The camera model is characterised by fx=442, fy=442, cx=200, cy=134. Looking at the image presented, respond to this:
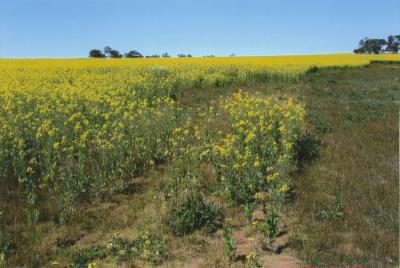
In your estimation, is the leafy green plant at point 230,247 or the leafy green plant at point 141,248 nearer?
the leafy green plant at point 230,247

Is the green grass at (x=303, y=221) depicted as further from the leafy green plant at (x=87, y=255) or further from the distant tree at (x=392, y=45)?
the distant tree at (x=392, y=45)

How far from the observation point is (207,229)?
771cm

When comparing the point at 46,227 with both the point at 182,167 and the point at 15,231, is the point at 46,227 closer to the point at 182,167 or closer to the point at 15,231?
the point at 15,231

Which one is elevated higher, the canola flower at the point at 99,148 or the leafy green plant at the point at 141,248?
the canola flower at the point at 99,148

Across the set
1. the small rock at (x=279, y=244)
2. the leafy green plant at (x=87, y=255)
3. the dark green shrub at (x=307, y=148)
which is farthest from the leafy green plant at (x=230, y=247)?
the dark green shrub at (x=307, y=148)

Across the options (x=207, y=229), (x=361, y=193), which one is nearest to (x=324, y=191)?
(x=361, y=193)

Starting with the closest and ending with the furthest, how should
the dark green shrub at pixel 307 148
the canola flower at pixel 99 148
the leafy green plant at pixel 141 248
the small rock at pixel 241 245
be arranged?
the leafy green plant at pixel 141 248
the small rock at pixel 241 245
the canola flower at pixel 99 148
the dark green shrub at pixel 307 148

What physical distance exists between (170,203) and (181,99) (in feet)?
40.2

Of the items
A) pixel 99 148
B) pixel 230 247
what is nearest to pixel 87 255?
pixel 230 247

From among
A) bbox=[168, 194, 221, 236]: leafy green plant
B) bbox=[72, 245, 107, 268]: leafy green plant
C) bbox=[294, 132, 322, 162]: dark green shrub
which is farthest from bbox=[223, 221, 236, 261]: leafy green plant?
bbox=[294, 132, 322, 162]: dark green shrub

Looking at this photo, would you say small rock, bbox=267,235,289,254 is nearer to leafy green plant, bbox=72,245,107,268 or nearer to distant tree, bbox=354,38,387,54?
leafy green plant, bbox=72,245,107,268

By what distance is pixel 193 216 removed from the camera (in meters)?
7.78

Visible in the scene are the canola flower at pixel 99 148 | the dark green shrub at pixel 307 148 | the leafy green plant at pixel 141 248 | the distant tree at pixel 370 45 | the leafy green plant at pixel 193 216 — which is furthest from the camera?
the distant tree at pixel 370 45

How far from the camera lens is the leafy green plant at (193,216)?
7676 millimetres
